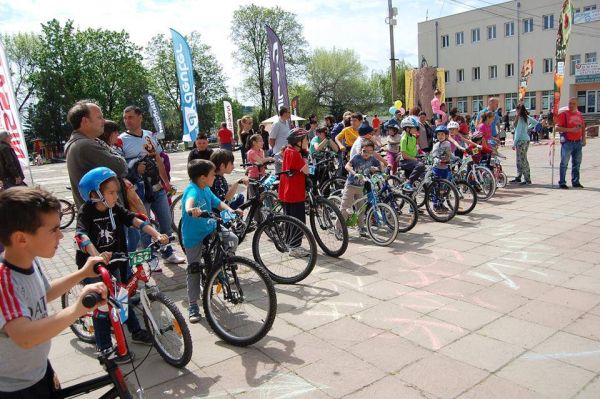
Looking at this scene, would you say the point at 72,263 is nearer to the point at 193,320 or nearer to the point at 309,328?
the point at 193,320

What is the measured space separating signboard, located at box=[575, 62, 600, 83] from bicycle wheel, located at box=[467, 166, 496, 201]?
3767 centimetres

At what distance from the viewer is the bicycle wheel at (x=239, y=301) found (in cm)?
375

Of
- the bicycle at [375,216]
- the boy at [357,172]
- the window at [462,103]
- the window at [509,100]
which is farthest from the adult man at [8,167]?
the window at [462,103]

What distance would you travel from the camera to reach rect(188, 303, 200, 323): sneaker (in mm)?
4297

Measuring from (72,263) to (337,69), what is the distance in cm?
5415

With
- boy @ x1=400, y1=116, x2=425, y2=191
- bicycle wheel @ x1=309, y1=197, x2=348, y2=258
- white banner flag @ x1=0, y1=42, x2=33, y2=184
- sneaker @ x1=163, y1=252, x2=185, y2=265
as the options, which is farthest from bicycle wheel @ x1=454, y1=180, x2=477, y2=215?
white banner flag @ x1=0, y1=42, x2=33, y2=184

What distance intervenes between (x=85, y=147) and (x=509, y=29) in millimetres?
49110

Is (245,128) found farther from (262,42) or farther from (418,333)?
(262,42)

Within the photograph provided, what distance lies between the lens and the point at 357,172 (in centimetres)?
691

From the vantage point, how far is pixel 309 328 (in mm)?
4055

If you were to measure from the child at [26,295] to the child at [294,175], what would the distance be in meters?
4.21

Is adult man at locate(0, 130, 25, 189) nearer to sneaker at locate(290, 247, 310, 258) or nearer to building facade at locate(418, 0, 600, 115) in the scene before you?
sneaker at locate(290, 247, 310, 258)

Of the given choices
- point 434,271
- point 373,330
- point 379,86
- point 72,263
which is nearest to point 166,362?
point 373,330

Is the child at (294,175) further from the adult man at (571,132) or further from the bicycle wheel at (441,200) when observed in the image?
the adult man at (571,132)
